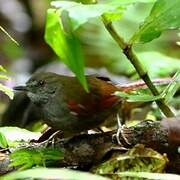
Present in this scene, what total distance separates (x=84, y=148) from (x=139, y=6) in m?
4.04

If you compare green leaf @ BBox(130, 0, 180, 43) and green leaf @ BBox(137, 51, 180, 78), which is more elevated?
green leaf @ BBox(130, 0, 180, 43)

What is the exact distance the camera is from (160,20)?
200cm

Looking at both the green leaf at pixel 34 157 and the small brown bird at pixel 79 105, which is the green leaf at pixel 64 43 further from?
the small brown bird at pixel 79 105

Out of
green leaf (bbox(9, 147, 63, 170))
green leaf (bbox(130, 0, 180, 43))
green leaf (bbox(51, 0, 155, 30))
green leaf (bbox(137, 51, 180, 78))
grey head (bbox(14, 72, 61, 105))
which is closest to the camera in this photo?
green leaf (bbox(51, 0, 155, 30))

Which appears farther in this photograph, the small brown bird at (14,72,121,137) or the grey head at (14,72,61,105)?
the grey head at (14,72,61,105)

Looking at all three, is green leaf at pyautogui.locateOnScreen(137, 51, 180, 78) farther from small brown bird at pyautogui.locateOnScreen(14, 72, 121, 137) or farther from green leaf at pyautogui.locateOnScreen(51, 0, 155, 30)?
green leaf at pyautogui.locateOnScreen(51, 0, 155, 30)

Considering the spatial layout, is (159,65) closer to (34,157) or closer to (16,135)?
(16,135)

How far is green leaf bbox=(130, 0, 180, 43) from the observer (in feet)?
6.41

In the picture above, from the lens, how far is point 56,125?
2.58 m

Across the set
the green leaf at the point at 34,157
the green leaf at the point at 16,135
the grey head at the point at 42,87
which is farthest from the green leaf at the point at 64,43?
the grey head at the point at 42,87

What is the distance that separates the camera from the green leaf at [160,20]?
1.95 m

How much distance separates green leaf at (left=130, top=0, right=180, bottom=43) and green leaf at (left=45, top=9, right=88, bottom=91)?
1.17ft

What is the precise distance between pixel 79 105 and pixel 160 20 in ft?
2.03

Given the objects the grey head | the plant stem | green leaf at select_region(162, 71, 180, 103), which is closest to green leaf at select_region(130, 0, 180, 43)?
the plant stem
